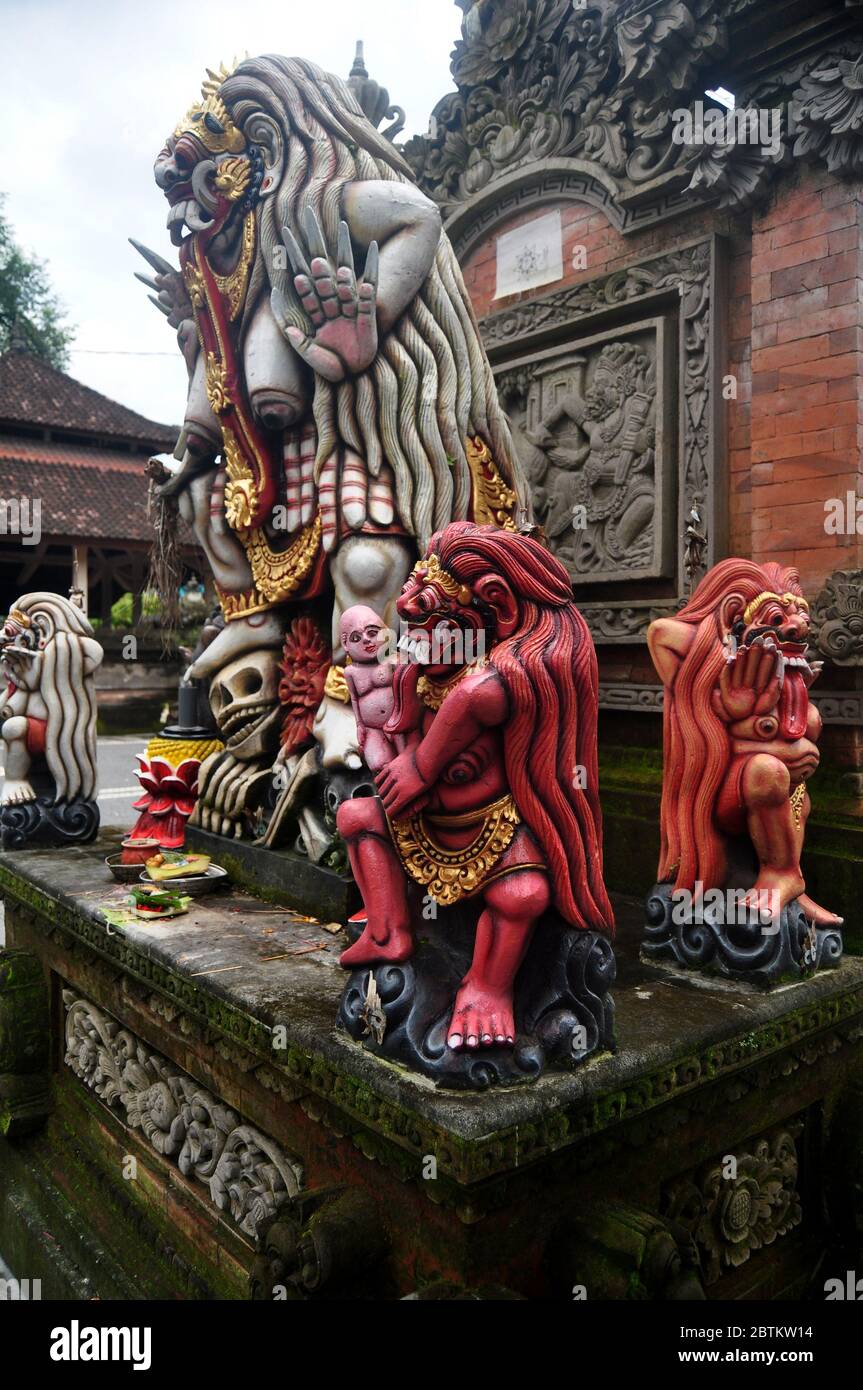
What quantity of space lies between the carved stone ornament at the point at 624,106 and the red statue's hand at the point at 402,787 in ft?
12.3

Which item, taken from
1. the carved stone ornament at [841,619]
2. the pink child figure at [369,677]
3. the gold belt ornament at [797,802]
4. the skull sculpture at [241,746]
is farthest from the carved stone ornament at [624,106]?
the skull sculpture at [241,746]

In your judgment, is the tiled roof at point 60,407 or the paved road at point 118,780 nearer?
the paved road at point 118,780

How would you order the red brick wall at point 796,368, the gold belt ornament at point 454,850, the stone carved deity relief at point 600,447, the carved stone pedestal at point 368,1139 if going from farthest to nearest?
the stone carved deity relief at point 600,447 → the red brick wall at point 796,368 → the gold belt ornament at point 454,850 → the carved stone pedestal at point 368,1139

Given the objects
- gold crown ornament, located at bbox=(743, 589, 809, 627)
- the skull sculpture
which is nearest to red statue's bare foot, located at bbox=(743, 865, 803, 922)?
gold crown ornament, located at bbox=(743, 589, 809, 627)

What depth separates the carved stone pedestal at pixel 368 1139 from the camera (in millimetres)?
2375

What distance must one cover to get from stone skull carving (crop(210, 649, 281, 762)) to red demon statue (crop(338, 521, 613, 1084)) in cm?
234

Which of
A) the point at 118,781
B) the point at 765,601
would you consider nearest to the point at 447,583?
the point at 765,601

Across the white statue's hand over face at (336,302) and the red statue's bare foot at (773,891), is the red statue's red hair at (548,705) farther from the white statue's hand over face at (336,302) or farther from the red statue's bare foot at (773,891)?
the white statue's hand over face at (336,302)

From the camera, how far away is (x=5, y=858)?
507 cm

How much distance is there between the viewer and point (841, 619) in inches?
173

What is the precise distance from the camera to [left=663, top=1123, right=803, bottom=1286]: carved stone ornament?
117 inches

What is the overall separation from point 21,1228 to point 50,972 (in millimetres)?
1079

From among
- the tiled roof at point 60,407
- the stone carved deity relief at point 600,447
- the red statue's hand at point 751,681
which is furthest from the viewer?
the tiled roof at point 60,407

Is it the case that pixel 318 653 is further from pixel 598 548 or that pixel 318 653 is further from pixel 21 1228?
pixel 21 1228
